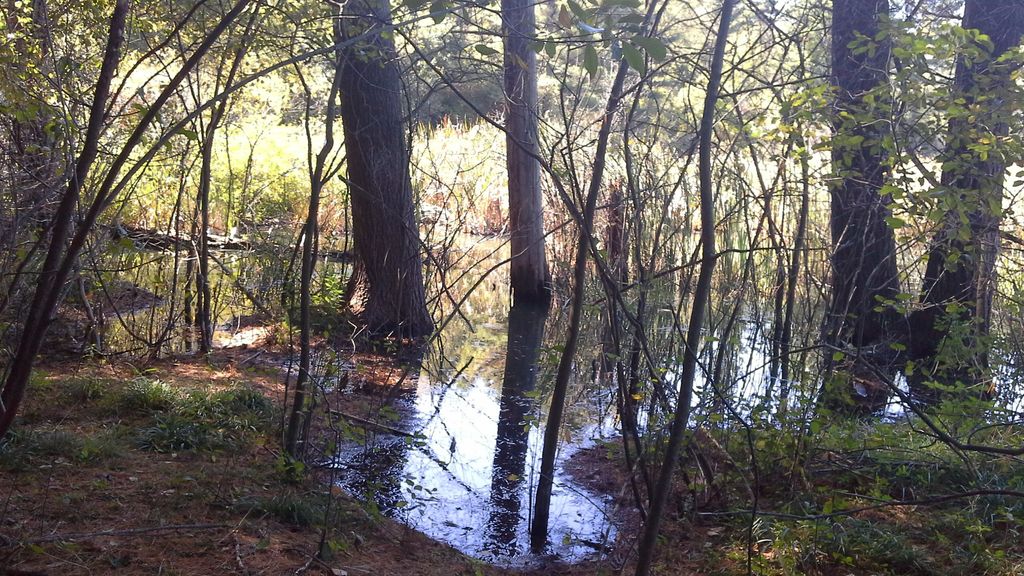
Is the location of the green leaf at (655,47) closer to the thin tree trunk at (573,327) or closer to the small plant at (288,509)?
the thin tree trunk at (573,327)

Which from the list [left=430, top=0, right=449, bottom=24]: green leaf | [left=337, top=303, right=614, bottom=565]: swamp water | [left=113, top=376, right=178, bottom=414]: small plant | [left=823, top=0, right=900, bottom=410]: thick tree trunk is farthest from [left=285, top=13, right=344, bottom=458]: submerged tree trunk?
[left=823, top=0, right=900, bottom=410]: thick tree trunk

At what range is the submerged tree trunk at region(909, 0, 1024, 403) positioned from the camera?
157 inches

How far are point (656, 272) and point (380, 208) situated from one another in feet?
11.2

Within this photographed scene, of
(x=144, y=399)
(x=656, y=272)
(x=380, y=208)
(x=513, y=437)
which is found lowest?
(x=513, y=437)

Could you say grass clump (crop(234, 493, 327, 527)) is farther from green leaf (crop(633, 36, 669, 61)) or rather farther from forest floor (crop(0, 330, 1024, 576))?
green leaf (crop(633, 36, 669, 61))

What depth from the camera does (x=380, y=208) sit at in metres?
8.23

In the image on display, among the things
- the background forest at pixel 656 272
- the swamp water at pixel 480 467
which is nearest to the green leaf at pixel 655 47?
the background forest at pixel 656 272

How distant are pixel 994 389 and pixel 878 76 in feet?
8.45

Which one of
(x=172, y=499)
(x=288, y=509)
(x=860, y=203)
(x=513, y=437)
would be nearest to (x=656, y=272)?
(x=860, y=203)

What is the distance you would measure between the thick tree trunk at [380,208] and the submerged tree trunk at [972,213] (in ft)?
14.2

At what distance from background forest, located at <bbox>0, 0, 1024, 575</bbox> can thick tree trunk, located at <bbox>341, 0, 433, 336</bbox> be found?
0.03 metres

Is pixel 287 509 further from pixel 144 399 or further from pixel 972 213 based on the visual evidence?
pixel 972 213

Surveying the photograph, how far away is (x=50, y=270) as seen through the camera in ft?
9.43

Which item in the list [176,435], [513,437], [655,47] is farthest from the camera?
[513,437]
